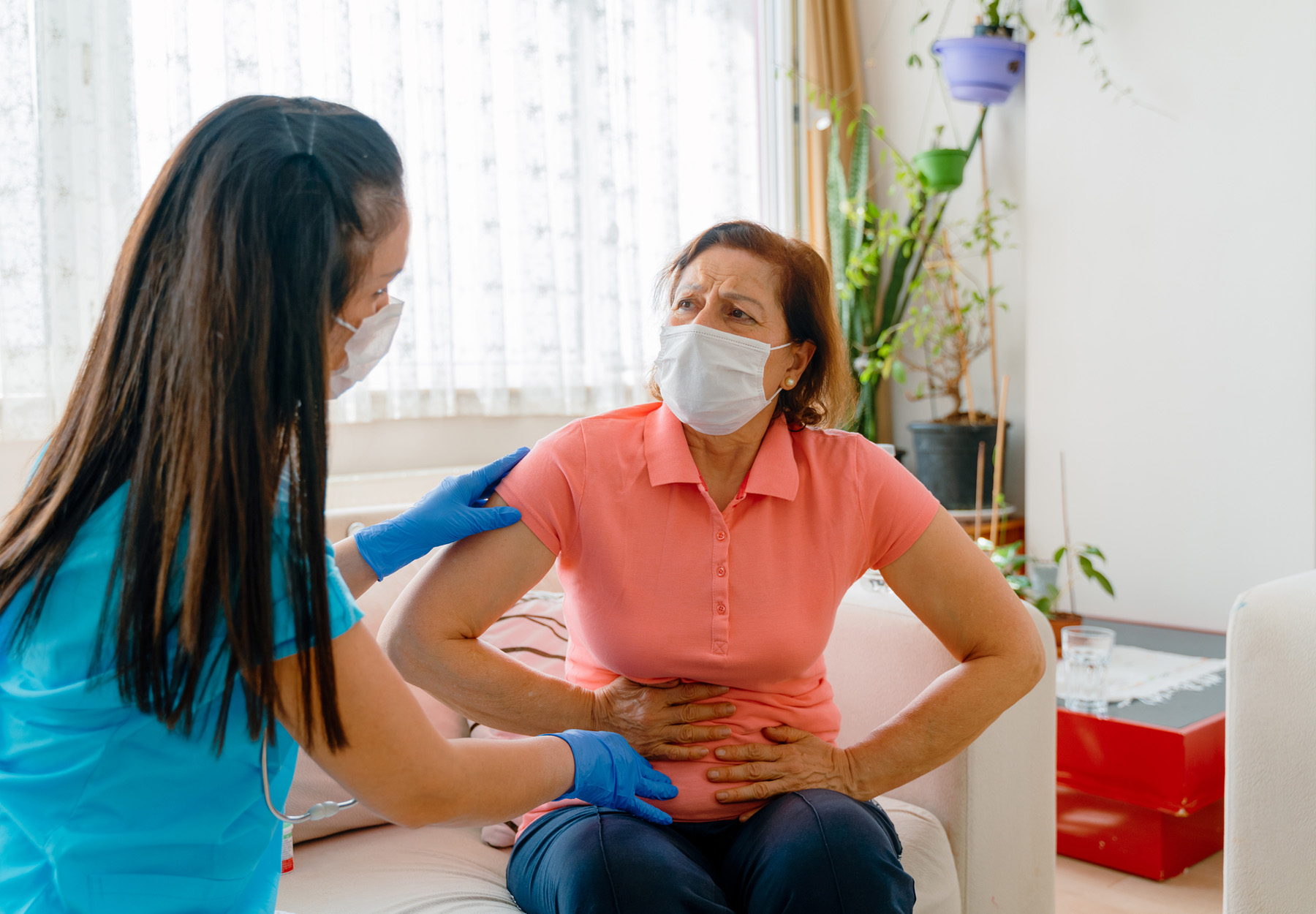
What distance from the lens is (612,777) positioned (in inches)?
41.5

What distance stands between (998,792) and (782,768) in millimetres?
375

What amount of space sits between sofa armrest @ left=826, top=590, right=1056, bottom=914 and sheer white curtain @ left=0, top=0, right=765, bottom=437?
843mm

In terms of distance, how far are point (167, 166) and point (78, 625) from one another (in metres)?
0.35

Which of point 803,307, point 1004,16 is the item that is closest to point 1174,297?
point 1004,16

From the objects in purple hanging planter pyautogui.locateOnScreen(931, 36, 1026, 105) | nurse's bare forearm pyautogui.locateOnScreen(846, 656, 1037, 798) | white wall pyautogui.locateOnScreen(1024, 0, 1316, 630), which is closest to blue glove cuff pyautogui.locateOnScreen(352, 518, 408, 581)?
nurse's bare forearm pyautogui.locateOnScreen(846, 656, 1037, 798)

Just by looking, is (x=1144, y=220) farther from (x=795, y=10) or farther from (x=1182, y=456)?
(x=795, y=10)

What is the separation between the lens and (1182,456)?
9.56 ft

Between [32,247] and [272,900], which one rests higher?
[32,247]

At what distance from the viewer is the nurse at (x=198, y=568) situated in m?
0.70

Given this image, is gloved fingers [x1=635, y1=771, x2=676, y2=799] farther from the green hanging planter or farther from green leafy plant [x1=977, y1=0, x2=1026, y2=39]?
green leafy plant [x1=977, y1=0, x2=1026, y2=39]

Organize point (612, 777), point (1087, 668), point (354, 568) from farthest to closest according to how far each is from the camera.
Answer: point (1087, 668) < point (354, 568) < point (612, 777)

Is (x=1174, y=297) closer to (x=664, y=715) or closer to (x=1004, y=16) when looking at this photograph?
(x=1004, y=16)

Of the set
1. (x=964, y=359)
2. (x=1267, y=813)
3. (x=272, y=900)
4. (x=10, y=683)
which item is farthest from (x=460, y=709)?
(x=964, y=359)

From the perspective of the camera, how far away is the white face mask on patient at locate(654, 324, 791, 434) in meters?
1.36
